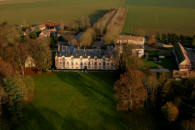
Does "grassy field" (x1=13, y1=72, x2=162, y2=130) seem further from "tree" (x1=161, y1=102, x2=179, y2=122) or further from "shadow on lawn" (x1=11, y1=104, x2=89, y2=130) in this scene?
"tree" (x1=161, y1=102, x2=179, y2=122)

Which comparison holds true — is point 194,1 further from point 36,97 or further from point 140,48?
point 36,97

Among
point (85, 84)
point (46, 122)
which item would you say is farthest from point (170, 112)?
point (46, 122)

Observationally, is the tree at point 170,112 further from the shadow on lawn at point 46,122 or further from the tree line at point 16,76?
the tree line at point 16,76

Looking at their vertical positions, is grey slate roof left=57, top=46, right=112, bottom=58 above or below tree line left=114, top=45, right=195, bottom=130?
above

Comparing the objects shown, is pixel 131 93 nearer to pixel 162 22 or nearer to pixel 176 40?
pixel 176 40

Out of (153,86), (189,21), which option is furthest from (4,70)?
(189,21)

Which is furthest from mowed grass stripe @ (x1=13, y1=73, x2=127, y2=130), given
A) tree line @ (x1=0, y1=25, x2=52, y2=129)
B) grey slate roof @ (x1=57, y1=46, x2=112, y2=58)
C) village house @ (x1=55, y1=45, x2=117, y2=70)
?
grey slate roof @ (x1=57, y1=46, x2=112, y2=58)
